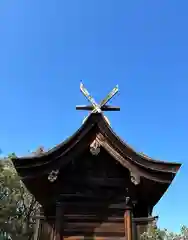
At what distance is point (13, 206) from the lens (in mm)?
40719

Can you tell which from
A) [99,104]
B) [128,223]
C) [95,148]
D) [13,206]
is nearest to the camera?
[128,223]

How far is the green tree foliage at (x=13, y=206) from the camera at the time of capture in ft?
130

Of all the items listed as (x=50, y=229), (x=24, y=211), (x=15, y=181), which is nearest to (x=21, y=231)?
(x=24, y=211)

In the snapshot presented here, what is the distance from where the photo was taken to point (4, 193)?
4194 centimetres

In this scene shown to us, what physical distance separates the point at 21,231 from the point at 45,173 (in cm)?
3790

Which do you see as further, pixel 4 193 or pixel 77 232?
pixel 4 193

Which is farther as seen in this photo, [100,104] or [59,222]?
[100,104]

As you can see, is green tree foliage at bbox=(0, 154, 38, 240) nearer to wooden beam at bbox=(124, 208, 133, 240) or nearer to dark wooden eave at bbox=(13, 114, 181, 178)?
dark wooden eave at bbox=(13, 114, 181, 178)

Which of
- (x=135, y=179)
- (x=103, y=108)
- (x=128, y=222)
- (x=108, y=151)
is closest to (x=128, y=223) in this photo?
(x=128, y=222)

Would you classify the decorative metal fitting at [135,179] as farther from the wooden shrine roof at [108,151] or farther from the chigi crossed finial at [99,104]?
the chigi crossed finial at [99,104]

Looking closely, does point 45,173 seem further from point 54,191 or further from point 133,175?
point 133,175

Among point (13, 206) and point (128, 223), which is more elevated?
point (13, 206)

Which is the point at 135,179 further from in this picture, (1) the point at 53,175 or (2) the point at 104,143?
(1) the point at 53,175

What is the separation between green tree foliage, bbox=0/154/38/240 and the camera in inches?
1555
